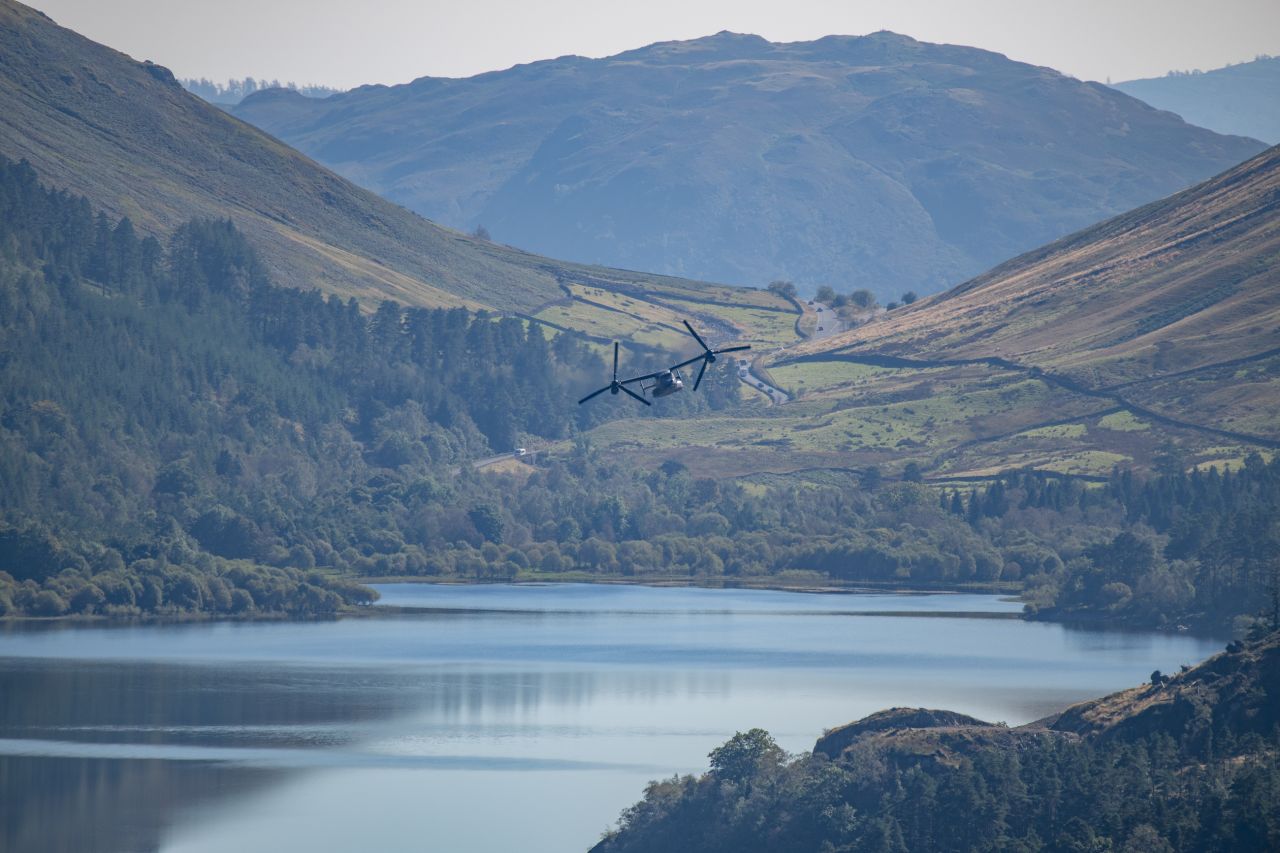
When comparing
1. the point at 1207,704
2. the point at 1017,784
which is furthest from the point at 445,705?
the point at 1207,704

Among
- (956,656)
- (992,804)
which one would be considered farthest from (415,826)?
(956,656)

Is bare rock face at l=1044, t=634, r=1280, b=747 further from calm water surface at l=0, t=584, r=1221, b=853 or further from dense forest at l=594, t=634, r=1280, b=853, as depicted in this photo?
calm water surface at l=0, t=584, r=1221, b=853

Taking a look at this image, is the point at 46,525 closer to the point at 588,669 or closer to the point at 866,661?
the point at 588,669

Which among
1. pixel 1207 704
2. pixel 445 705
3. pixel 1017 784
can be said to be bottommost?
pixel 445 705

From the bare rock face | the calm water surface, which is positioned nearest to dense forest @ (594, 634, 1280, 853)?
the bare rock face

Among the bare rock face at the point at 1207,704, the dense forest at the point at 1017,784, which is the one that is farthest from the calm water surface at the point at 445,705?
the bare rock face at the point at 1207,704

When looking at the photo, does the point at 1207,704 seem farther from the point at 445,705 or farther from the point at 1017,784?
the point at 445,705
